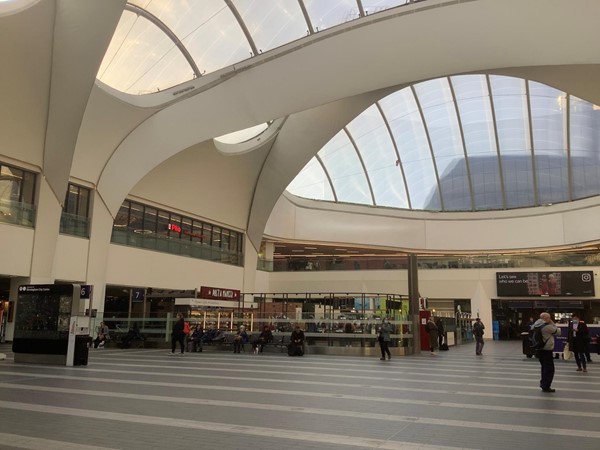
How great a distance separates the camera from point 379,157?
40.3m

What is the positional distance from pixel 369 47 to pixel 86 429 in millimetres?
16466

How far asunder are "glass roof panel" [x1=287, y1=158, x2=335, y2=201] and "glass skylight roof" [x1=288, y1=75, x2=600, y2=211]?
81mm

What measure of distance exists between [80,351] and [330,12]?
644 inches

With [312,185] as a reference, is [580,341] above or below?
below

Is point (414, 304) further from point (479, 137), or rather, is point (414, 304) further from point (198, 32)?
point (479, 137)

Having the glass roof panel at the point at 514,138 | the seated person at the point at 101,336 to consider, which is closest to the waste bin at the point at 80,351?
the seated person at the point at 101,336

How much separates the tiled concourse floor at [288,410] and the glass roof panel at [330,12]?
14.9 metres

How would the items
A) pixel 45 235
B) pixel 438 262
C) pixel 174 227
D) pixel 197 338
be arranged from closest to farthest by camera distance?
pixel 197 338 → pixel 45 235 → pixel 174 227 → pixel 438 262

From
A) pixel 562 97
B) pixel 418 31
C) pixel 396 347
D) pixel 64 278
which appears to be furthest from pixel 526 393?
pixel 562 97

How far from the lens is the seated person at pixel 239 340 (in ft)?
66.9

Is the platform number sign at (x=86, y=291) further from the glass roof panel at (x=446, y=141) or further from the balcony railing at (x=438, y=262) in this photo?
the glass roof panel at (x=446, y=141)

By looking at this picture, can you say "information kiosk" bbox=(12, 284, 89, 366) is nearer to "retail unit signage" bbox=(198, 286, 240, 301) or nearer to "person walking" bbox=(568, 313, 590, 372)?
"retail unit signage" bbox=(198, 286, 240, 301)

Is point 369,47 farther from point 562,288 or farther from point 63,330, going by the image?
point 562,288

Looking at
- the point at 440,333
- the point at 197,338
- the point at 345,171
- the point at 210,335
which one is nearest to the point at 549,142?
the point at 345,171
